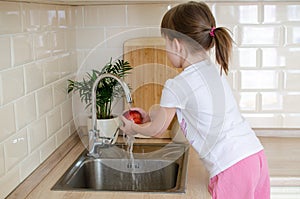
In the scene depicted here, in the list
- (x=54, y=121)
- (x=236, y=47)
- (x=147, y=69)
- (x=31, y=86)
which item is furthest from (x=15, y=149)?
(x=236, y=47)

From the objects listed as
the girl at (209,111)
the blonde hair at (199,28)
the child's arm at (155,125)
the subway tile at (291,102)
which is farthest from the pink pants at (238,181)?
the subway tile at (291,102)

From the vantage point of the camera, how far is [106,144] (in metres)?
1.57

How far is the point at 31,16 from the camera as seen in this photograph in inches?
51.2

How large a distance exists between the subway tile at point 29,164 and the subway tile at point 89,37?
0.58 meters

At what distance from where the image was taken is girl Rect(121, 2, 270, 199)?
1.25 metres

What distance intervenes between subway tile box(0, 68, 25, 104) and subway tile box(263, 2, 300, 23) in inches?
37.9

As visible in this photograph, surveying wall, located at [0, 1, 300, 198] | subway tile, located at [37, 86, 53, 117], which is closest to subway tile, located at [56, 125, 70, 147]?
wall, located at [0, 1, 300, 198]

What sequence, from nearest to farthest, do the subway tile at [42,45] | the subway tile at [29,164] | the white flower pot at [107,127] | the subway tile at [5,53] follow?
the subway tile at [5,53] < the subway tile at [29,164] < the subway tile at [42,45] < the white flower pot at [107,127]

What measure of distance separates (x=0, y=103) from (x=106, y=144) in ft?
1.76

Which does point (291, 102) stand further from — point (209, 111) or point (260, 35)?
point (209, 111)

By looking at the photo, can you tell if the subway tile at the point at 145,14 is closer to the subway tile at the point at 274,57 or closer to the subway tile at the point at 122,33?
the subway tile at the point at 122,33

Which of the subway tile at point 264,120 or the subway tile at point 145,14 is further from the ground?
the subway tile at point 145,14

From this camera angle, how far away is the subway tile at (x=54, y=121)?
1.46 metres

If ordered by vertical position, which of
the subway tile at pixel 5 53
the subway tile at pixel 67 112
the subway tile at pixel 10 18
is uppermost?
the subway tile at pixel 10 18
